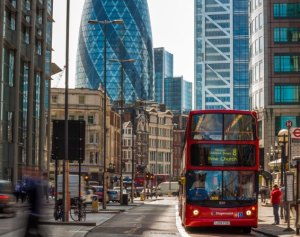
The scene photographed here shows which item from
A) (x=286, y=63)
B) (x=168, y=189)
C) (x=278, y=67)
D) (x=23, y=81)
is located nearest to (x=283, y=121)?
(x=278, y=67)

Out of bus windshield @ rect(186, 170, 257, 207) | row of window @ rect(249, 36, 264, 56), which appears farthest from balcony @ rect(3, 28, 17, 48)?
row of window @ rect(249, 36, 264, 56)

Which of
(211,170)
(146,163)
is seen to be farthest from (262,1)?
(146,163)

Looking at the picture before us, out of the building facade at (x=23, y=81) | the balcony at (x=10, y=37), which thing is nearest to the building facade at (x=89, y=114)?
the building facade at (x=23, y=81)

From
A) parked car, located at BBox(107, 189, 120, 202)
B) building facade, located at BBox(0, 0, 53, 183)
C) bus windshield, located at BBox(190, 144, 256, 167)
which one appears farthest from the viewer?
parked car, located at BBox(107, 189, 120, 202)

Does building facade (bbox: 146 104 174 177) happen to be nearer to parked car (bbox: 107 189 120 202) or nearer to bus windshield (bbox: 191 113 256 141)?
parked car (bbox: 107 189 120 202)

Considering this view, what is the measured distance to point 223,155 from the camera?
2702 cm

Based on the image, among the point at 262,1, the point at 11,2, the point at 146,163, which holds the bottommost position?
the point at 146,163

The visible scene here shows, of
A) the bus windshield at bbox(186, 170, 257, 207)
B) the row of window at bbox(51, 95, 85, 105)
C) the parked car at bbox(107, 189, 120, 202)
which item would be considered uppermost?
the row of window at bbox(51, 95, 85, 105)

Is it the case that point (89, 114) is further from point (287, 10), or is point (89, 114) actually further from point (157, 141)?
point (157, 141)

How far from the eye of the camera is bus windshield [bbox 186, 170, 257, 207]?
90.3 feet

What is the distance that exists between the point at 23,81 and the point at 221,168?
4300cm

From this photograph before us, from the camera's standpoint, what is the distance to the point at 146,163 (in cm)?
18675

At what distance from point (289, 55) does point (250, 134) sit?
6904 centimetres

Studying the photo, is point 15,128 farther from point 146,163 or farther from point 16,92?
point 146,163
